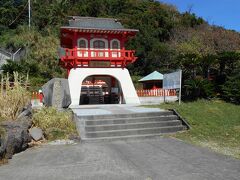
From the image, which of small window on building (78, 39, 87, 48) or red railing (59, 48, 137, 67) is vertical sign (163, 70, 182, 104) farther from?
small window on building (78, 39, 87, 48)

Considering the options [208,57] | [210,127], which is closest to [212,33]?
[208,57]

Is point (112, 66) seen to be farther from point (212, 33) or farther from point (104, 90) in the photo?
point (212, 33)

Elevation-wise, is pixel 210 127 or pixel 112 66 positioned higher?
pixel 112 66

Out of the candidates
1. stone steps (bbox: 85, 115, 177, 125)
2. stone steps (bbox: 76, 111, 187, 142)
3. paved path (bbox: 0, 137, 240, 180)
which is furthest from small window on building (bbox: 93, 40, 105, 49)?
paved path (bbox: 0, 137, 240, 180)

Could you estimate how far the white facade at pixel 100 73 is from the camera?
2189 cm

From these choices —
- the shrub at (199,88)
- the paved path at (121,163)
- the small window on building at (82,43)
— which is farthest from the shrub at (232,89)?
the paved path at (121,163)

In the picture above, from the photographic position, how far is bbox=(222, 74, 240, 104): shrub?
19.8m

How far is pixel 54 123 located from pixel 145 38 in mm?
33621

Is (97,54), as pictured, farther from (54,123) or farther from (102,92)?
(54,123)

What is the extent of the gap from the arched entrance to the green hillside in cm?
460

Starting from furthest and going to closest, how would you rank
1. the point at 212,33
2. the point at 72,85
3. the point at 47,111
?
the point at 212,33
the point at 72,85
the point at 47,111

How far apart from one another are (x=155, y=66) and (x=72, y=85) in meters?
20.7

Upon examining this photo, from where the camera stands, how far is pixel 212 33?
4569cm

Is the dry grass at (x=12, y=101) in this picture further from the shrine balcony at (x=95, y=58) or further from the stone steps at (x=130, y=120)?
the shrine balcony at (x=95, y=58)
